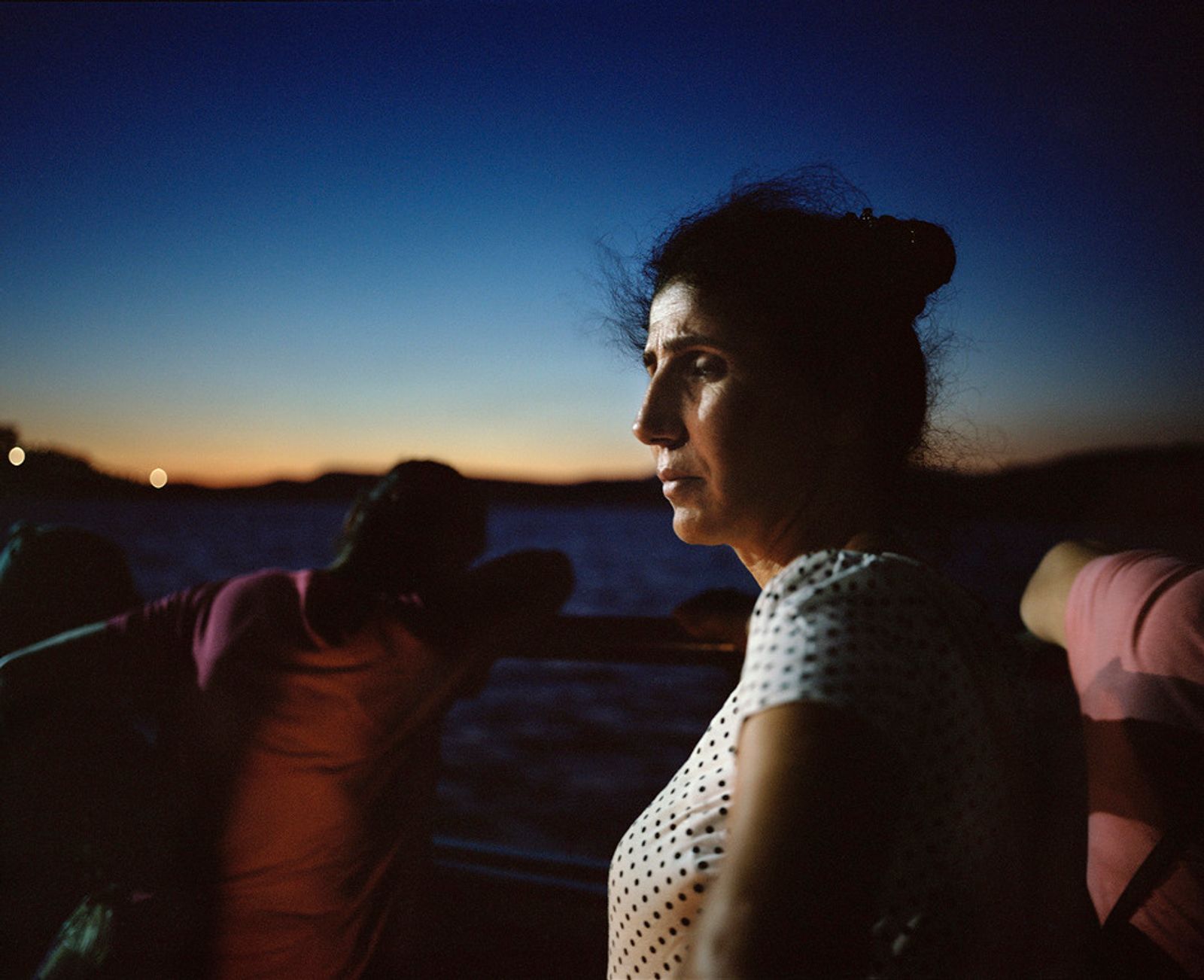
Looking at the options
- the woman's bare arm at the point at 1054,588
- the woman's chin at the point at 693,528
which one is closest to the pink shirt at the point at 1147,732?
the woman's bare arm at the point at 1054,588

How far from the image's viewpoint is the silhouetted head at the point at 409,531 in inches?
94.3

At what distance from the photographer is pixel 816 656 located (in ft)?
2.15

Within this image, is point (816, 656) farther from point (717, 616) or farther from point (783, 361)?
point (717, 616)

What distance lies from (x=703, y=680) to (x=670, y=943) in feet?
92.8

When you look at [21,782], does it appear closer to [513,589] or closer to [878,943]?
[513,589]

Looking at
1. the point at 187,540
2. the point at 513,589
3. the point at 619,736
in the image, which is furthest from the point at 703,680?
the point at 187,540

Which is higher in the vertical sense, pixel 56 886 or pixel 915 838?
pixel 915 838

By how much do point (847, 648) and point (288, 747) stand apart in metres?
2.12

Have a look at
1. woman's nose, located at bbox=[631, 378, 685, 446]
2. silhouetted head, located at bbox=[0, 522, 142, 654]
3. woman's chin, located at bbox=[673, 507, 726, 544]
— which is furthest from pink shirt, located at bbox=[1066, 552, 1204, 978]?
silhouetted head, located at bbox=[0, 522, 142, 654]

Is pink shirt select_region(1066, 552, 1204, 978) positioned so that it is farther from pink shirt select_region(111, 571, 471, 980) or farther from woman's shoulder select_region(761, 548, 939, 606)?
pink shirt select_region(111, 571, 471, 980)

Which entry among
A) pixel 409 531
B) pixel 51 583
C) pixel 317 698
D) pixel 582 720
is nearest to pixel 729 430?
pixel 409 531

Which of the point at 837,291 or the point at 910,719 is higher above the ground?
the point at 837,291

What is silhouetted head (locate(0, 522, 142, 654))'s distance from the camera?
249 cm

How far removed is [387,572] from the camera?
7.90 feet
